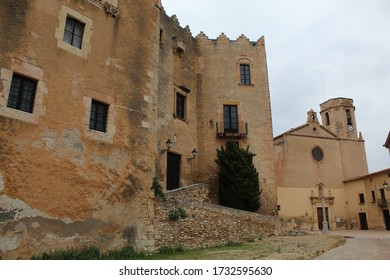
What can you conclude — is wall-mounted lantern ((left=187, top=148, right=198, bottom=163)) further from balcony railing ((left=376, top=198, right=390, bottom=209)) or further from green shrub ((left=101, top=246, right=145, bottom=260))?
balcony railing ((left=376, top=198, right=390, bottom=209))

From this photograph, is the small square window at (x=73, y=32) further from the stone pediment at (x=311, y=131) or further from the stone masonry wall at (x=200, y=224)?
the stone pediment at (x=311, y=131)

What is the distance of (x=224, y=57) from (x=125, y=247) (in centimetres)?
1450

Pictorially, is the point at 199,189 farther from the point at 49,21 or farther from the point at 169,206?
the point at 49,21

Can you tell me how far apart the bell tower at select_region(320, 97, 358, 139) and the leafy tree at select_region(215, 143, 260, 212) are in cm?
2272

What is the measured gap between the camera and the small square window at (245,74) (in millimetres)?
19984

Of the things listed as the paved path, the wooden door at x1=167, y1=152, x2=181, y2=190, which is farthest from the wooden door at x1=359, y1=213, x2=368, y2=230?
the wooden door at x1=167, y1=152, x2=181, y2=190

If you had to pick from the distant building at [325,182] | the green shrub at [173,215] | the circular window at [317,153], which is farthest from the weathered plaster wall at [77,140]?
the circular window at [317,153]

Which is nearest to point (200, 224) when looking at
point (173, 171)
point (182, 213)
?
point (182, 213)

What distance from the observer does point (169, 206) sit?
1063 centimetres

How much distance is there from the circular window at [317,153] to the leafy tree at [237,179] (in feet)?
47.7

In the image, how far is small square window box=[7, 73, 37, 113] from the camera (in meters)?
7.86

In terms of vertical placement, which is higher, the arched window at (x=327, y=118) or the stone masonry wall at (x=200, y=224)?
the arched window at (x=327, y=118)

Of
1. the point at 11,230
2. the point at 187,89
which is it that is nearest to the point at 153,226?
the point at 11,230

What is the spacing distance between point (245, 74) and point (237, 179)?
24.2ft
